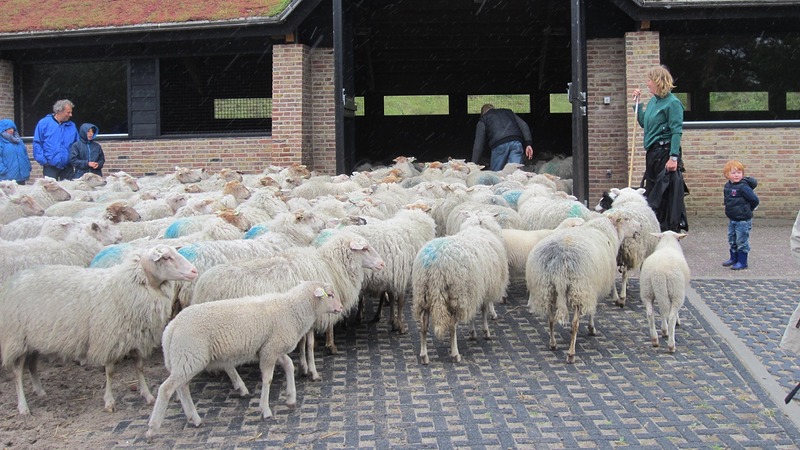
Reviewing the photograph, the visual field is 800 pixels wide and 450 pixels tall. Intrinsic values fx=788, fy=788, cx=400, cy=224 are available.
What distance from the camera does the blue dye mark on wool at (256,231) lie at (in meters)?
8.00

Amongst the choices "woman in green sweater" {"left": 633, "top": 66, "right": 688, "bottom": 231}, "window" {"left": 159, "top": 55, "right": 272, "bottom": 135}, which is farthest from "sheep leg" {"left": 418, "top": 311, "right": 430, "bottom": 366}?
"window" {"left": 159, "top": 55, "right": 272, "bottom": 135}

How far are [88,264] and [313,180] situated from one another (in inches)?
214

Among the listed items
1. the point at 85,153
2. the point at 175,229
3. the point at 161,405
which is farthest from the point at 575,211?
the point at 85,153

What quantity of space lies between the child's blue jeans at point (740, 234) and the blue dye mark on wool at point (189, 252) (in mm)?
6897

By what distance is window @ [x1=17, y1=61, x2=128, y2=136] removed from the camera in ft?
60.0

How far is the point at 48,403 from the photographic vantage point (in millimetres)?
6312

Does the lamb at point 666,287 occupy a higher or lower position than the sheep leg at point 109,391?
higher

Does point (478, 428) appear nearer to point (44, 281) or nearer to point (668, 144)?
point (44, 281)

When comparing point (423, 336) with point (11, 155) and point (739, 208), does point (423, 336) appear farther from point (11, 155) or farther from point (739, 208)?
point (11, 155)

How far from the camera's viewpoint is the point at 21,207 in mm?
10141

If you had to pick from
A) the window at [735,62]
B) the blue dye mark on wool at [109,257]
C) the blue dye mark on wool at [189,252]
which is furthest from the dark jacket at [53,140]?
the window at [735,62]

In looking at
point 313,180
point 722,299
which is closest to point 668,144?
point 722,299

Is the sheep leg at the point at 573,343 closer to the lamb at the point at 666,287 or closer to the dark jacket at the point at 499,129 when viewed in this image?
the lamb at the point at 666,287

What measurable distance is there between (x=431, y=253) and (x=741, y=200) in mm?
5095
